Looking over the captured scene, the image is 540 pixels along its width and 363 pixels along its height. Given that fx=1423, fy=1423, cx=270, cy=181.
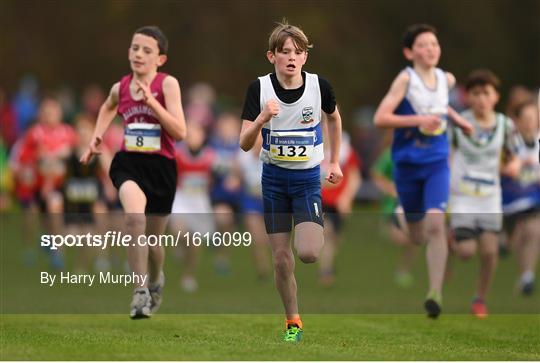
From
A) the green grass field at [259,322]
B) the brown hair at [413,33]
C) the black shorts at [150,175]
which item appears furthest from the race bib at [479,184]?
the black shorts at [150,175]

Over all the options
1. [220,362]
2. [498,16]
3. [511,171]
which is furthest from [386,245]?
[220,362]

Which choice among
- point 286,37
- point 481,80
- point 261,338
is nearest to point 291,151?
point 286,37

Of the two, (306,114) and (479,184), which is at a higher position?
(479,184)

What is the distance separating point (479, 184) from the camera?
15.2 metres

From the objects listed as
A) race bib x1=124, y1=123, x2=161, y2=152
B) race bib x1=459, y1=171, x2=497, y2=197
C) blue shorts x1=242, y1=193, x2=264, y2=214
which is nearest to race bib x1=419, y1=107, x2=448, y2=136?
race bib x1=459, y1=171, x2=497, y2=197

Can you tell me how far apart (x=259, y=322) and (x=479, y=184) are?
3.40 metres

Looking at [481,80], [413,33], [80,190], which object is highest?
[413,33]

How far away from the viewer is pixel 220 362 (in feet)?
32.2

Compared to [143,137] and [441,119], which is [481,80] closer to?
[441,119]

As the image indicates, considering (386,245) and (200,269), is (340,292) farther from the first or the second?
(386,245)

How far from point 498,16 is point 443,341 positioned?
2366cm

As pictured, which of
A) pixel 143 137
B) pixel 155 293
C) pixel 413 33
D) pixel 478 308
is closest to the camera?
pixel 143 137

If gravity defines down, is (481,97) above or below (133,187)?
above

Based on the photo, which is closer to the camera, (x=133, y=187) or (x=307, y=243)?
(x=307, y=243)
